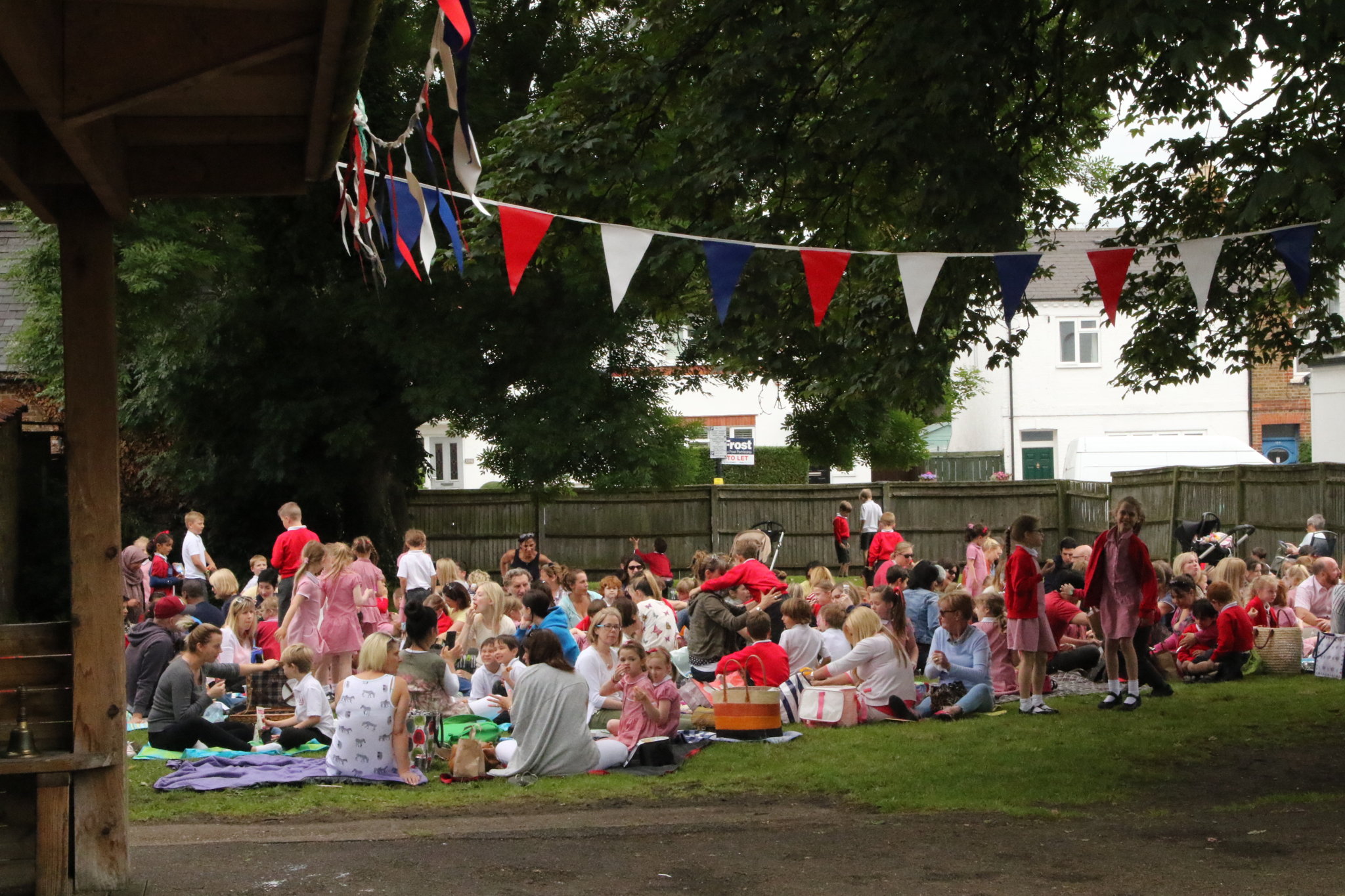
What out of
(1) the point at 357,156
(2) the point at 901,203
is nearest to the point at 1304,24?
(2) the point at 901,203

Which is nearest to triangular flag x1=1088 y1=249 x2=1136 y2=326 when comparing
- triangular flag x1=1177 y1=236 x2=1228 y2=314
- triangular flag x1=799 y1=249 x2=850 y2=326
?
triangular flag x1=1177 y1=236 x2=1228 y2=314

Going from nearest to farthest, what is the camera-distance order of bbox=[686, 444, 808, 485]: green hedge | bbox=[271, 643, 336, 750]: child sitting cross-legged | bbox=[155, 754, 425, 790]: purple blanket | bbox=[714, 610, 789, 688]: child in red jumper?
bbox=[155, 754, 425, 790]: purple blanket
bbox=[271, 643, 336, 750]: child sitting cross-legged
bbox=[714, 610, 789, 688]: child in red jumper
bbox=[686, 444, 808, 485]: green hedge

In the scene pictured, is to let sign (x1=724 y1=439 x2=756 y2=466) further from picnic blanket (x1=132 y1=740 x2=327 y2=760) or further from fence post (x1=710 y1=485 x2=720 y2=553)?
picnic blanket (x1=132 y1=740 x2=327 y2=760)

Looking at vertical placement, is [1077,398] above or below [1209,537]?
above

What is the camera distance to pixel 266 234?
23.5 metres

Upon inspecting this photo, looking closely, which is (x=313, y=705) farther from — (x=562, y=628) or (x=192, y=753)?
(x=562, y=628)

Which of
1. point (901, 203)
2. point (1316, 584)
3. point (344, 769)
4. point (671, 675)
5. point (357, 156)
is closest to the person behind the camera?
point (357, 156)

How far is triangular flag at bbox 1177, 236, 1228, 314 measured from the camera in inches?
376

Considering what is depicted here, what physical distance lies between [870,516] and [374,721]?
20.1 metres

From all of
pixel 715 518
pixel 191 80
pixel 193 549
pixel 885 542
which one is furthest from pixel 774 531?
pixel 191 80

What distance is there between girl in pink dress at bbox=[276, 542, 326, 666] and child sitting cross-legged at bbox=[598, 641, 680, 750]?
135 inches

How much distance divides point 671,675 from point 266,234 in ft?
51.7

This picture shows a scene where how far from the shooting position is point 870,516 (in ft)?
92.9

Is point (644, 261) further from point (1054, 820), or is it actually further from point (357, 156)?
point (1054, 820)
